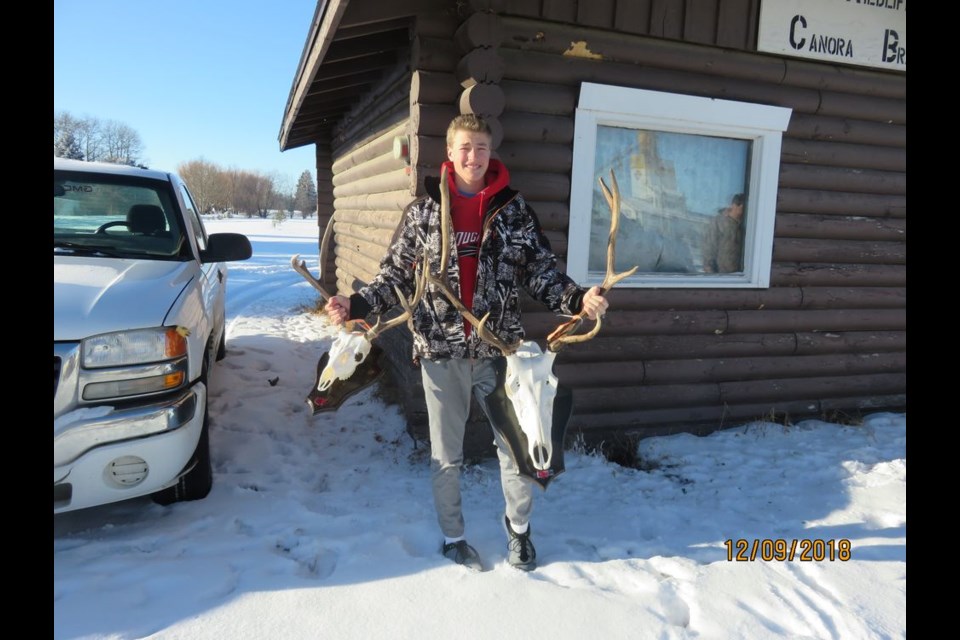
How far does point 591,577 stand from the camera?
2893 millimetres

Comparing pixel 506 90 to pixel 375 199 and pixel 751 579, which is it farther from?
pixel 751 579

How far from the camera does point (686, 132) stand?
4.71m

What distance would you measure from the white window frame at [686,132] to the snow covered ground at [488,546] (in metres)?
1.33

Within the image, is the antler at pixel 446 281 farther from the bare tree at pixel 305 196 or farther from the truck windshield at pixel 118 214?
the bare tree at pixel 305 196

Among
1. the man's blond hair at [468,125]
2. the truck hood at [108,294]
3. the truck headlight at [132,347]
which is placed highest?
the man's blond hair at [468,125]

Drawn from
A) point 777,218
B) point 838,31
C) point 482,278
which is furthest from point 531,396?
point 838,31

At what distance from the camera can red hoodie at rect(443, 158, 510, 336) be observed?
278 centimetres

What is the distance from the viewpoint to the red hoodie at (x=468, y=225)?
→ 2.78 metres

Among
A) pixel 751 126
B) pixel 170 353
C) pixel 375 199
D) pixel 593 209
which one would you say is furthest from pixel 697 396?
pixel 170 353
